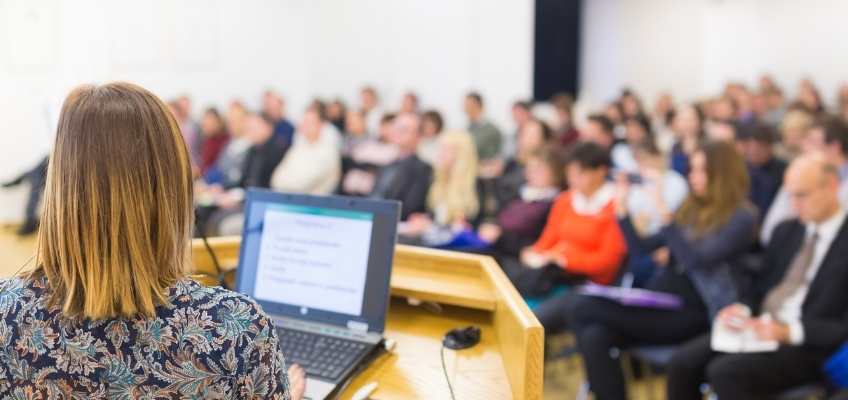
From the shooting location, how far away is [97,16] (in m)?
6.70

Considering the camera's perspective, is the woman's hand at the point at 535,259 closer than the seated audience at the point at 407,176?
Yes

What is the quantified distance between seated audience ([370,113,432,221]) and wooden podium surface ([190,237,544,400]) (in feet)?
8.52

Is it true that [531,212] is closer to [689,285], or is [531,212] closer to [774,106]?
[689,285]

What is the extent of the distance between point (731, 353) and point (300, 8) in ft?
27.5

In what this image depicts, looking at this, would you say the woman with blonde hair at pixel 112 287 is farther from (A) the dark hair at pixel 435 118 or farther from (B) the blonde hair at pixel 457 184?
(A) the dark hair at pixel 435 118

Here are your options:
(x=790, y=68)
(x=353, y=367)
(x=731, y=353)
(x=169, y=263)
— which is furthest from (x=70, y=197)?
(x=790, y=68)

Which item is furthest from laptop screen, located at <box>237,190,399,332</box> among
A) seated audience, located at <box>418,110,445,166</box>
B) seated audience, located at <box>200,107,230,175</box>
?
seated audience, located at <box>200,107,230,175</box>

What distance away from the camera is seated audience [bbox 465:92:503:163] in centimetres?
745

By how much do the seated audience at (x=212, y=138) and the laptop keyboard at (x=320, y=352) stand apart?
6178 millimetres

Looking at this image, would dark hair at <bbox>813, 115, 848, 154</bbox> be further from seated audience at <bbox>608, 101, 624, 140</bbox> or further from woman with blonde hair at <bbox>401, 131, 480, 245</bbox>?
seated audience at <bbox>608, 101, 624, 140</bbox>

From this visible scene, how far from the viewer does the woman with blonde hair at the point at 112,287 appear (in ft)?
3.21

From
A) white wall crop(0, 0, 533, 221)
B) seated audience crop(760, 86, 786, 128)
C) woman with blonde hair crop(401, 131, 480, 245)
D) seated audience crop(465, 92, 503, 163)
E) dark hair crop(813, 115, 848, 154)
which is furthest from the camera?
seated audience crop(760, 86, 786, 128)

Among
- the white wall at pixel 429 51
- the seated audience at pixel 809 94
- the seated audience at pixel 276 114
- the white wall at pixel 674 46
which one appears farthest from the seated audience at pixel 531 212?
the white wall at pixel 674 46

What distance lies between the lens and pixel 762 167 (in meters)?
4.76
